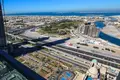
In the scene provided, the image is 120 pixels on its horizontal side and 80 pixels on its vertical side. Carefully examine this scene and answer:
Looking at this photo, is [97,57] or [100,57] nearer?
[97,57]

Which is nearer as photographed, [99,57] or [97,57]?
[97,57]

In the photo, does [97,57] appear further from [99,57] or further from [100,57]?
[100,57]

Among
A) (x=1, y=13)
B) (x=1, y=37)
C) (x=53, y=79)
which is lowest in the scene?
(x=53, y=79)

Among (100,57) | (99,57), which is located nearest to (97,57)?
(99,57)

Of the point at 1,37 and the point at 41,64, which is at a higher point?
the point at 1,37

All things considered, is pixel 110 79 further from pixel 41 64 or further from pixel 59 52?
pixel 59 52

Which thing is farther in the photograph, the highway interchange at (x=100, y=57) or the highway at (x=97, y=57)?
the highway interchange at (x=100, y=57)

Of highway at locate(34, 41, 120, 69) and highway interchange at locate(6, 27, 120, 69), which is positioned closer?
highway at locate(34, 41, 120, 69)

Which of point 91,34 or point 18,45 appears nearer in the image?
point 18,45

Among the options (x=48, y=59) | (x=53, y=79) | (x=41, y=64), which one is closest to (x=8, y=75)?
(x=53, y=79)

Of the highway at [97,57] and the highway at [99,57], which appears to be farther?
the highway at [99,57]

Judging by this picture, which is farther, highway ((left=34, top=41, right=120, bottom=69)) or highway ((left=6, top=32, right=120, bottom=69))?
highway ((left=6, top=32, right=120, bottom=69))
